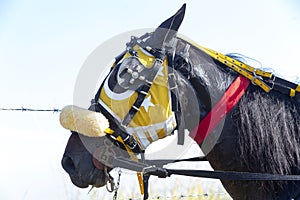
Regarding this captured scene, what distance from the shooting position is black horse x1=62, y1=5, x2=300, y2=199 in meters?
2.98

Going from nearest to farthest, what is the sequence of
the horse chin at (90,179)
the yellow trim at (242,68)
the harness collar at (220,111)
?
the horse chin at (90,179) < the harness collar at (220,111) < the yellow trim at (242,68)

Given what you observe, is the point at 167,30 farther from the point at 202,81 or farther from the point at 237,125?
the point at 237,125

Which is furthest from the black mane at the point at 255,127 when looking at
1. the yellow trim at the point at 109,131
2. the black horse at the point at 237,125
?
the yellow trim at the point at 109,131

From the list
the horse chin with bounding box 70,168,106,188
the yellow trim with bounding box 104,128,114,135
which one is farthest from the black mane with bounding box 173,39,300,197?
the horse chin with bounding box 70,168,106,188

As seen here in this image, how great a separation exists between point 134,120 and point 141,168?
0.31m

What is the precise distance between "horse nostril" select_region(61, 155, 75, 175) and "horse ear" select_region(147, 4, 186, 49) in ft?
2.74

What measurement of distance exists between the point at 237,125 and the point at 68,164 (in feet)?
3.41

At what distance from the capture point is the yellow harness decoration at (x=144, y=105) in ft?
9.53

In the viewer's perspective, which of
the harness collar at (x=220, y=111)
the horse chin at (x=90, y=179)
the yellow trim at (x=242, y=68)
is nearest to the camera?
Answer: the horse chin at (x=90, y=179)

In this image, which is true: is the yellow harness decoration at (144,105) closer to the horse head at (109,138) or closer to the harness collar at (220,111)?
the horse head at (109,138)

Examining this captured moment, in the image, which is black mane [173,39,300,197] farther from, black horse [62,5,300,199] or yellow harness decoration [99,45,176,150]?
yellow harness decoration [99,45,176,150]

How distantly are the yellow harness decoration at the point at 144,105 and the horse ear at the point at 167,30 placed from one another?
0.15 metres

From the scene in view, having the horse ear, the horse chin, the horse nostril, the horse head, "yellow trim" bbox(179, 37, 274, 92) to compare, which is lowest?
the horse chin

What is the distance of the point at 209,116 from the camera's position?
9.86 ft
